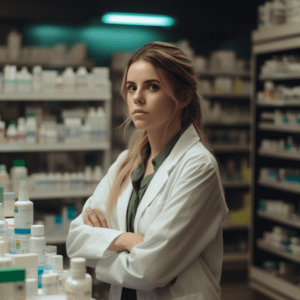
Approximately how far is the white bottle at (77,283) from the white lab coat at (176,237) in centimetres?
35

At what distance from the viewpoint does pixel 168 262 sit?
1.62 metres

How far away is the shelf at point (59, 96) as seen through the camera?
427 cm

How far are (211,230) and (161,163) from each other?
360 millimetres

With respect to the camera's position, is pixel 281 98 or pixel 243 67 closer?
pixel 281 98

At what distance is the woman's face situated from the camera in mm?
1767

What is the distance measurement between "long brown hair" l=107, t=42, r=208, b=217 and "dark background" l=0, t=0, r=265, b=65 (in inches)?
175

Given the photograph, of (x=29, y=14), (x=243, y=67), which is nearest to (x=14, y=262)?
(x=29, y=14)

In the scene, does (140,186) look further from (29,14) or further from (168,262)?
(29,14)

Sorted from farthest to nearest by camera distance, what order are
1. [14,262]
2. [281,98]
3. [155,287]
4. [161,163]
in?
[281,98] → [161,163] → [155,287] → [14,262]

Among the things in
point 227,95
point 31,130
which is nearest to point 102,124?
point 31,130

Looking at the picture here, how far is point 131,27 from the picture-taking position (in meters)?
6.65

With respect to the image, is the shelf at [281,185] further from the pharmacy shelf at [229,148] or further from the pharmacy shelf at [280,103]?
the pharmacy shelf at [229,148]

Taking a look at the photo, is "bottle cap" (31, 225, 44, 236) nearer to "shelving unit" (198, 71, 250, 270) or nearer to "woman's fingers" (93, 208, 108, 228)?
"woman's fingers" (93, 208, 108, 228)

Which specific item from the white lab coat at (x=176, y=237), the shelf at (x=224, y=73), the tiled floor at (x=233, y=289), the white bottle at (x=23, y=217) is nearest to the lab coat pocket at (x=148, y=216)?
the white lab coat at (x=176, y=237)
